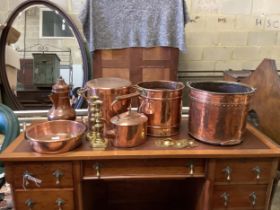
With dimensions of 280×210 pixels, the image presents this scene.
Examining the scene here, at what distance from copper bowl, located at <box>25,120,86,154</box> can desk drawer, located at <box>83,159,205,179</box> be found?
120 millimetres

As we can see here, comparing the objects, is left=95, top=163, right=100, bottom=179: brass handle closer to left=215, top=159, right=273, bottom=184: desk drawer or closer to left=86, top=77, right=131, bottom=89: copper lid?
left=86, top=77, right=131, bottom=89: copper lid

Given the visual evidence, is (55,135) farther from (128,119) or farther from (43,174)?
(128,119)

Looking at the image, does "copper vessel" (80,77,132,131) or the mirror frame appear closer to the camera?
"copper vessel" (80,77,132,131)

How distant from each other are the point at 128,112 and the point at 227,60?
1382 mm

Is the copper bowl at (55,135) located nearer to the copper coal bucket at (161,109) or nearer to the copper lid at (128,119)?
the copper lid at (128,119)

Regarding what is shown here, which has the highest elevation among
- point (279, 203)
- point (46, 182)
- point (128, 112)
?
point (128, 112)

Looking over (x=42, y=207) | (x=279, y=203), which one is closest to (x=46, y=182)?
(x=42, y=207)

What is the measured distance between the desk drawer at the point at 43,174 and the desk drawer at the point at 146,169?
0.08 metres

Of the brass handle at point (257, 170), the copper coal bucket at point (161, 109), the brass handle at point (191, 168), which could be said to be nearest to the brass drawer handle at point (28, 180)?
the copper coal bucket at point (161, 109)

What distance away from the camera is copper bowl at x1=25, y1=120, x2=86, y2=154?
3.33 feet

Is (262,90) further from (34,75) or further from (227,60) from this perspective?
(34,75)

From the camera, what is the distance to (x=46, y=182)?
106 cm

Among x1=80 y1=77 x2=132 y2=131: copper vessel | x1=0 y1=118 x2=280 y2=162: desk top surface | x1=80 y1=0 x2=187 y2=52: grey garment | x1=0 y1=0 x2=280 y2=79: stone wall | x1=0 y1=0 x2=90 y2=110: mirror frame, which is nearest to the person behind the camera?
x1=0 y1=118 x2=280 y2=162: desk top surface

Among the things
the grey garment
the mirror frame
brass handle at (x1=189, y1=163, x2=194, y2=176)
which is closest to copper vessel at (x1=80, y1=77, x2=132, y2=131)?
brass handle at (x1=189, y1=163, x2=194, y2=176)
